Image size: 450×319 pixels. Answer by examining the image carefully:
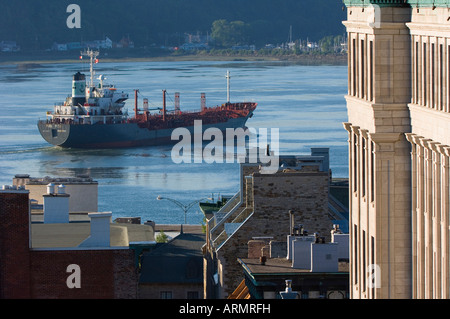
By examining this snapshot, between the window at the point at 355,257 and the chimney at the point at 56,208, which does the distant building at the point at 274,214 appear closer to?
the chimney at the point at 56,208

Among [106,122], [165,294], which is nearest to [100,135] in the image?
[106,122]

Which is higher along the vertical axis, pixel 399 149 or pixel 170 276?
pixel 399 149

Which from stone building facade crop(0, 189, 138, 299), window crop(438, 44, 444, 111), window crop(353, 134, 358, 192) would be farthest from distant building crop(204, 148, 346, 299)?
window crop(438, 44, 444, 111)

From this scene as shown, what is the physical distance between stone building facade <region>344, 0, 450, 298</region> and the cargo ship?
9774 centimetres

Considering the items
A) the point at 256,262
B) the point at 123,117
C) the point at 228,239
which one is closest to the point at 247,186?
the point at 228,239

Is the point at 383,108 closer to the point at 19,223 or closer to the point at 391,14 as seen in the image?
the point at 391,14

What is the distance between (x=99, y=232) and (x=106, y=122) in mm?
99338

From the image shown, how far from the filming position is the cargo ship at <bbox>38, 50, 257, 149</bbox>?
114312mm

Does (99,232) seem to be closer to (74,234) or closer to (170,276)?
(74,234)

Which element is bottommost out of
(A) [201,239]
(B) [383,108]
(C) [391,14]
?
(A) [201,239]

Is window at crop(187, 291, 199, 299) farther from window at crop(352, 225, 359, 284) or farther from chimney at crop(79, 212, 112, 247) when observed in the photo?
window at crop(352, 225, 359, 284)

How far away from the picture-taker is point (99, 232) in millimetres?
19000
